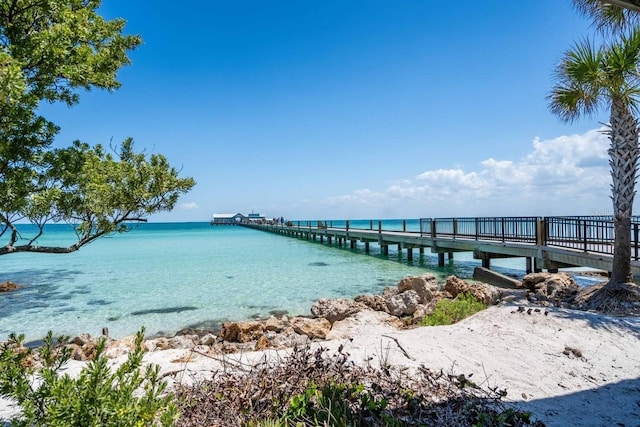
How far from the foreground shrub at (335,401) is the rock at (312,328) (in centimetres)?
385

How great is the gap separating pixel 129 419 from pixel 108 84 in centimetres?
570

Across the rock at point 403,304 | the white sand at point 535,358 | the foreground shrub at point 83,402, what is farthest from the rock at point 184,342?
the foreground shrub at point 83,402

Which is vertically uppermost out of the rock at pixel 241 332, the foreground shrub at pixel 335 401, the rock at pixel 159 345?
the foreground shrub at pixel 335 401

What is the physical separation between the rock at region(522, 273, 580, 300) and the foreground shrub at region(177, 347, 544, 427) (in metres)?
7.41

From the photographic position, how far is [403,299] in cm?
977

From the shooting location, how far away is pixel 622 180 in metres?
8.52

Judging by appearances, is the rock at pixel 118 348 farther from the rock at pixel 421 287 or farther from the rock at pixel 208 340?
the rock at pixel 421 287

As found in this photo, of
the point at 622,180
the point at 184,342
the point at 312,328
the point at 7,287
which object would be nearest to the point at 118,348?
the point at 184,342

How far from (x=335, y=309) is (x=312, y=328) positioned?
166 centimetres

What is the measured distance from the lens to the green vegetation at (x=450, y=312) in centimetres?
727

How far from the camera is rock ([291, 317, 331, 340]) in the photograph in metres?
7.59

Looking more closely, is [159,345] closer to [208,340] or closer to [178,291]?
[208,340]

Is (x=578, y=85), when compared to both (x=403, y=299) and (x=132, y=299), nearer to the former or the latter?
(x=403, y=299)

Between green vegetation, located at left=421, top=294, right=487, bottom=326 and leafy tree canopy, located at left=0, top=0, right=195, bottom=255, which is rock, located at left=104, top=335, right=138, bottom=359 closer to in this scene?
leafy tree canopy, located at left=0, top=0, right=195, bottom=255
